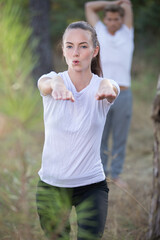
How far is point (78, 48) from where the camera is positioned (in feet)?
5.54

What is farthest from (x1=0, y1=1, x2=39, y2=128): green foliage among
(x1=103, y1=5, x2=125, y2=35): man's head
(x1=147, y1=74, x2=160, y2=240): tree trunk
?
(x1=103, y1=5, x2=125, y2=35): man's head

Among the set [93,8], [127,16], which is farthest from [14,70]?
[93,8]

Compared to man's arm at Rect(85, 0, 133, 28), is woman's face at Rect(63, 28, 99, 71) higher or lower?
lower

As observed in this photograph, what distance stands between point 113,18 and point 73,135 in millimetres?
2279

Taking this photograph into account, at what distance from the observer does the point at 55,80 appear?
1560mm

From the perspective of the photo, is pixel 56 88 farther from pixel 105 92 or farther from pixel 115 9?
pixel 115 9

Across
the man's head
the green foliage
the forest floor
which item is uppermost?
the man's head

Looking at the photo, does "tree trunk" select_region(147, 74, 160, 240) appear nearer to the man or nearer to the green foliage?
the man

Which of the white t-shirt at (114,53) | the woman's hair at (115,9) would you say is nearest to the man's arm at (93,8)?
the woman's hair at (115,9)

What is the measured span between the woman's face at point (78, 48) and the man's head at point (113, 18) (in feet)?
6.59

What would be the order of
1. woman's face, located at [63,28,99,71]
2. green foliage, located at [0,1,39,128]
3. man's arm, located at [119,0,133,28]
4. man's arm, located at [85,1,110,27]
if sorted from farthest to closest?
man's arm, located at [85,1,110,27], man's arm, located at [119,0,133,28], woman's face, located at [63,28,99,71], green foliage, located at [0,1,39,128]

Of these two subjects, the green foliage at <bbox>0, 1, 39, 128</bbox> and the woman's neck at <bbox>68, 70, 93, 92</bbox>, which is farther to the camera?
the woman's neck at <bbox>68, 70, 93, 92</bbox>

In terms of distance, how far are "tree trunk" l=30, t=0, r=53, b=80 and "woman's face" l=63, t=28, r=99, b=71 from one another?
5364 millimetres

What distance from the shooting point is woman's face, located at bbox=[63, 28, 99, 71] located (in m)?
1.68
